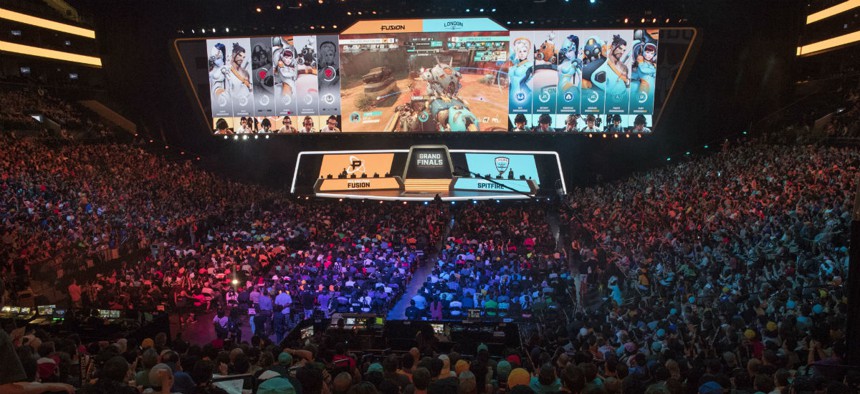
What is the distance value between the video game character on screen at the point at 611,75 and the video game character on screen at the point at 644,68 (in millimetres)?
432

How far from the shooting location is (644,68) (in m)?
28.7

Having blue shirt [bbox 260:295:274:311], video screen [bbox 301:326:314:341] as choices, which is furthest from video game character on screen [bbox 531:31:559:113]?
video screen [bbox 301:326:314:341]

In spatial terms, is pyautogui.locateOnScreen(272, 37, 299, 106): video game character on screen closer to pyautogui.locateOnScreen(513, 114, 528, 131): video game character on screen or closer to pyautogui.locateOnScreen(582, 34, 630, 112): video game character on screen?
pyautogui.locateOnScreen(513, 114, 528, 131): video game character on screen

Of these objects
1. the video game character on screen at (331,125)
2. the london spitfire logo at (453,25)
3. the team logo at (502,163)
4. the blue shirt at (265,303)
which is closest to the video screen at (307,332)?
the blue shirt at (265,303)

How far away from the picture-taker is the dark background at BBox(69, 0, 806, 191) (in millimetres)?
27953

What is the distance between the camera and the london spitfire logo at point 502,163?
31.3 m

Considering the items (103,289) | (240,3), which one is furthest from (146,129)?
(103,289)

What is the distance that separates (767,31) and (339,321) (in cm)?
2663

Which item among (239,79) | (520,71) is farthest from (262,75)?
(520,71)

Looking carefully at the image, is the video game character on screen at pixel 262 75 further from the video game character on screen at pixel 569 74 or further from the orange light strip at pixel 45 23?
the video game character on screen at pixel 569 74

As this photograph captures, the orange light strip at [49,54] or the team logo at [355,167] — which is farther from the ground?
the orange light strip at [49,54]

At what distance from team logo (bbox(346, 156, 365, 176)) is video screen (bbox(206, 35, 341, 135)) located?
89.4 inches

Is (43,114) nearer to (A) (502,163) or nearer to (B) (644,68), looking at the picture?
(A) (502,163)

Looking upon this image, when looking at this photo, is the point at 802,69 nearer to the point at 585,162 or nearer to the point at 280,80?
the point at 585,162
